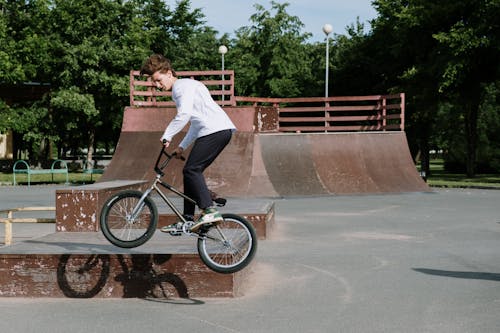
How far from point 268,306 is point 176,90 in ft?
7.06

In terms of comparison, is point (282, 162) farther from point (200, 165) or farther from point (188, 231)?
point (188, 231)

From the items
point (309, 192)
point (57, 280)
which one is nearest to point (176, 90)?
point (57, 280)

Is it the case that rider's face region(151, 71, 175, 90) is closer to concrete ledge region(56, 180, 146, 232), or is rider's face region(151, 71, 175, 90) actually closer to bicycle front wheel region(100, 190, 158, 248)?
bicycle front wheel region(100, 190, 158, 248)

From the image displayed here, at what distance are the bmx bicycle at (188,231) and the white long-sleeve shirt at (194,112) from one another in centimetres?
30

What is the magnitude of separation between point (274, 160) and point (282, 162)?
267mm

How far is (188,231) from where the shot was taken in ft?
20.9

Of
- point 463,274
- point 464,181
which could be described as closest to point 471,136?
point 464,181

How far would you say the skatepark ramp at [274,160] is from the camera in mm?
19250

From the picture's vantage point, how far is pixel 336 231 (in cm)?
1168

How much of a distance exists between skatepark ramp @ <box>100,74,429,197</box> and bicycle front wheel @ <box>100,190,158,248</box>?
11.9m

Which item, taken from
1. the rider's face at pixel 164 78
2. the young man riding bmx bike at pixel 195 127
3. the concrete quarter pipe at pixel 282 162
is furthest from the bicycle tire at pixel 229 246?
the concrete quarter pipe at pixel 282 162

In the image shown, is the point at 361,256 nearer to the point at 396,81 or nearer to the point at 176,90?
the point at 176,90

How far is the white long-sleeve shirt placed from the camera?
6.22m

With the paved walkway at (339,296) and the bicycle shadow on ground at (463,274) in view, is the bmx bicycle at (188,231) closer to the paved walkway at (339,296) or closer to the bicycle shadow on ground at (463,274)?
the paved walkway at (339,296)
